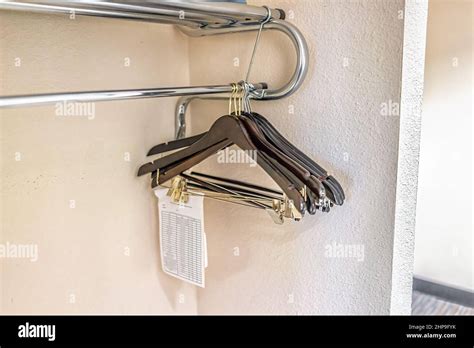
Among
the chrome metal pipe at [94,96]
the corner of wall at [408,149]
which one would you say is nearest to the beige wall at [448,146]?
the corner of wall at [408,149]

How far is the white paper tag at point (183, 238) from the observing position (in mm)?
869

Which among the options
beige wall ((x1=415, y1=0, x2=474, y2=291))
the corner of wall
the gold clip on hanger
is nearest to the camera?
the corner of wall

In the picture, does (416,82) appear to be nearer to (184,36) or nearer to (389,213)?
(389,213)

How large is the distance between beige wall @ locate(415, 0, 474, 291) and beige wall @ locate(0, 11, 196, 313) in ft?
4.48

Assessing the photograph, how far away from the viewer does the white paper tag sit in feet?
2.85

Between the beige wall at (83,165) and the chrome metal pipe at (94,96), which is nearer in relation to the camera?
the chrome metal pipe at (94,96)

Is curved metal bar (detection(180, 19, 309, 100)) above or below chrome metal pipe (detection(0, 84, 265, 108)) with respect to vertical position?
above

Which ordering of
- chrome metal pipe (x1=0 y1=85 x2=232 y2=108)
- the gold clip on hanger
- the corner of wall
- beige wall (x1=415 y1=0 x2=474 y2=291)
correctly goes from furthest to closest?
beige wall (x1=415 y1=0 x2=474 y2=291) < the gold clip on hanger < the corner of wall < chrome metal pipe (x1=0 y1=85 x2=232 y2=108)

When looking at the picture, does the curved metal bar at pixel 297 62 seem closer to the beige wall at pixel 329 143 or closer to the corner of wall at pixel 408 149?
the beige wall at pixel 329 143

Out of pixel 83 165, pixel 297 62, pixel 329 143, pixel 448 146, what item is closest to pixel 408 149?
pixel 329 143

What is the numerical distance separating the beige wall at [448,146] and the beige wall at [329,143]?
1318 millimetres

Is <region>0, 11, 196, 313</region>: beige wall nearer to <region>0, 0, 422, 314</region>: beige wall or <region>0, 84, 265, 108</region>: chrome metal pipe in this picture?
<region>0, 0, 422, 314</region>: beige wall

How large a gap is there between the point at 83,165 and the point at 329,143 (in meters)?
0.48

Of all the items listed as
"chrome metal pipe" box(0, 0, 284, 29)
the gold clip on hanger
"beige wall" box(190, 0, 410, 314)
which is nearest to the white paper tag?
→ the gold clip on hanger
